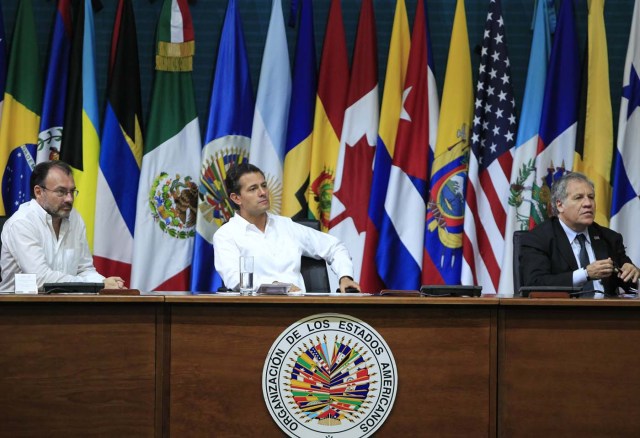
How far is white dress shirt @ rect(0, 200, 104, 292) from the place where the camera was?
12.9ft

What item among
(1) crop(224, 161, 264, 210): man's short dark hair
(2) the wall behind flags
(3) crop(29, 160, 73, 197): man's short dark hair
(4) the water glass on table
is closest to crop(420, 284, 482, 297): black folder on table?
(4) the water glass on table

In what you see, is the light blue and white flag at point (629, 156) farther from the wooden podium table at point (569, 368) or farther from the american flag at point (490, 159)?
the wooden podium table at point (569, 368)

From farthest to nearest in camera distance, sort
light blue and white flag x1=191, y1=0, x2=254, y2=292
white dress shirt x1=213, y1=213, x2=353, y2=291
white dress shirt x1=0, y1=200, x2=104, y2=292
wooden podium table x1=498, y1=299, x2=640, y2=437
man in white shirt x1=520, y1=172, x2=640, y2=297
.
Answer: light blue and white flag x1=191, y1=0, x2=254, y2=292 < white dress shirt x1=213, y1=213, x2=353, y2=291 < man in white shirt x1=520, y1=172, x2=640, y2=297 < white dress shirt x1=0, y1=200, x2=104, y2=292 < wooden podium table x1=498, y1=299, x2=640, y2=437

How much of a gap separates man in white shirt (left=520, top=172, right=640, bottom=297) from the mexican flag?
2.19 meters

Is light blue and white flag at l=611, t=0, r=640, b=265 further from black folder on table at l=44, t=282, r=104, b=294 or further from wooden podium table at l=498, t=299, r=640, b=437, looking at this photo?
black folder on table at l=44, t=282, r=104, b=294

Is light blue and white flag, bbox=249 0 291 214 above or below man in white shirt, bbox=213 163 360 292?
above

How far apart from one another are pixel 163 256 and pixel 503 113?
2.26 m

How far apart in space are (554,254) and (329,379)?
1.60 m

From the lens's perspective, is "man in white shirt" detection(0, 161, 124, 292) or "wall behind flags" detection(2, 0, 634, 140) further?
"wall behind flags" detection(2, 0, 634, 140)

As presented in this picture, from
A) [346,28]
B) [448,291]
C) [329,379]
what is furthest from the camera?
[346,28]

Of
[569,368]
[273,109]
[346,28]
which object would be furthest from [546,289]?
[346,28]

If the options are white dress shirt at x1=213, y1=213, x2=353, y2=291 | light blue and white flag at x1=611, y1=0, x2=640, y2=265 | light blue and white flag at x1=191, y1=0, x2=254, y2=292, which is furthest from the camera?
light blue and white flag at x1=191, y1=0, x2=254, y2=292

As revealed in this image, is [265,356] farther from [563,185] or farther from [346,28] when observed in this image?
[346,28]

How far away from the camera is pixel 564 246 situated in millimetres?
4102
